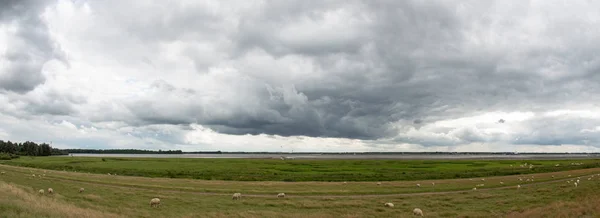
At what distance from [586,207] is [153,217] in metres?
26.7

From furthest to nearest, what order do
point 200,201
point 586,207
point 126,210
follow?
point 200,201 < point 126,210 < point 586,207

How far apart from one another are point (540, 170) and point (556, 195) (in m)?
55.8

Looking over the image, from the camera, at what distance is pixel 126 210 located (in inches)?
1080

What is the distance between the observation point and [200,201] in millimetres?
35312

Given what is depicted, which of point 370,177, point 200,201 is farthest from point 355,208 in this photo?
point 370,177

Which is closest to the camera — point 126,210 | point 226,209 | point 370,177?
point 126,210

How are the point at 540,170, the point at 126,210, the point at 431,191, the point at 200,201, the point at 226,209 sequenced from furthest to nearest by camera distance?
the point at 540,170
the point at 431,191
the point at 200,201
the point at 226,209
the point at 126,210

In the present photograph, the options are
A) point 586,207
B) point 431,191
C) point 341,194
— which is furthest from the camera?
point 431,191

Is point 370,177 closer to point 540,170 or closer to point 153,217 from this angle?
point 540,170

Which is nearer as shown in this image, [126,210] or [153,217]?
[153,217]

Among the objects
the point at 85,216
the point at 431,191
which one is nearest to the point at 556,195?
the point at 431,191

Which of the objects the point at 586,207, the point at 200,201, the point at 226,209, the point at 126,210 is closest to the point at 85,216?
the point at 126,210

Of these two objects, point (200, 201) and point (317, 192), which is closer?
point (200, 201)

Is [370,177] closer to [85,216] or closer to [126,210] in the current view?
[126,210]
